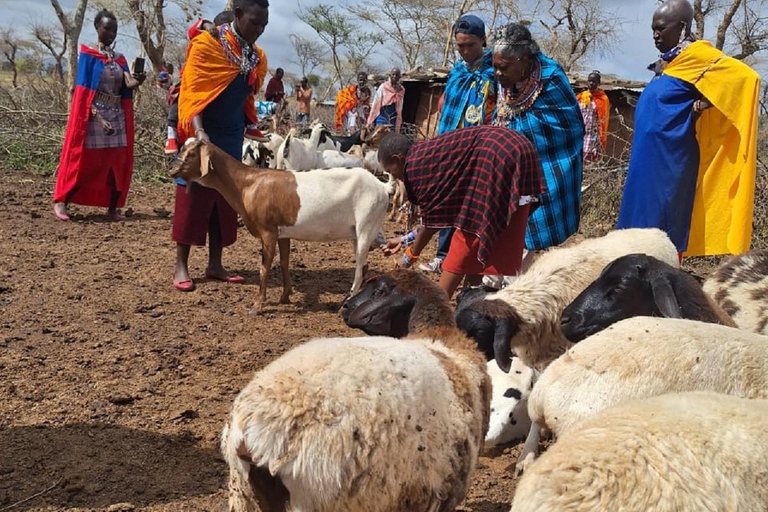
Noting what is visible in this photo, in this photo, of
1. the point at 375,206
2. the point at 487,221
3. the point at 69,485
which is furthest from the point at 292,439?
the point at 375,206

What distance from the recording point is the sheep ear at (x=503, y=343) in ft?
11.1

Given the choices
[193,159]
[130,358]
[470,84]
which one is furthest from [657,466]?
[193,159]

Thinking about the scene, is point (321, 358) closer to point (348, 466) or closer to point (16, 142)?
point (348, 466)

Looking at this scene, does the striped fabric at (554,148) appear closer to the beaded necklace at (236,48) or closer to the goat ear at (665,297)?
the goat ear at (665,297)

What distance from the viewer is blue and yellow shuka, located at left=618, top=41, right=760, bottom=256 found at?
468 cm

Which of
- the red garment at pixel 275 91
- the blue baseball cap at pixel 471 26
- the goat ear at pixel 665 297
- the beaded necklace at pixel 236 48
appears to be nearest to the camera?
the goat ear at pixel 665 297

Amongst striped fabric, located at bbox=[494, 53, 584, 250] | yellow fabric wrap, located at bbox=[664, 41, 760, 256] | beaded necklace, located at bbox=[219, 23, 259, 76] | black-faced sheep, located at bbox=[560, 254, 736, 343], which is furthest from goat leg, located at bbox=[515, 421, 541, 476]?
beaded necklace, located at bbox=[219, 23, 259, 76]

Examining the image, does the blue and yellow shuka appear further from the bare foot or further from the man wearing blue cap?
the bare foot

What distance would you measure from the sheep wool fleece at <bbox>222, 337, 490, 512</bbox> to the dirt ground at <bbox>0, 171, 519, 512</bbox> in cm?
97

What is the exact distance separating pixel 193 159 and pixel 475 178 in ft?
9.04

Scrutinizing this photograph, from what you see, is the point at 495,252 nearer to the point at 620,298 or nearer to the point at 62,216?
the point at 620,298

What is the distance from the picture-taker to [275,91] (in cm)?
1769

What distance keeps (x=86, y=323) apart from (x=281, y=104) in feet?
42.8

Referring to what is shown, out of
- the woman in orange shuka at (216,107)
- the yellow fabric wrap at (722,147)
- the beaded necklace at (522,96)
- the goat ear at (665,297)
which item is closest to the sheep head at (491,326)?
the goat ear at (665,297)
